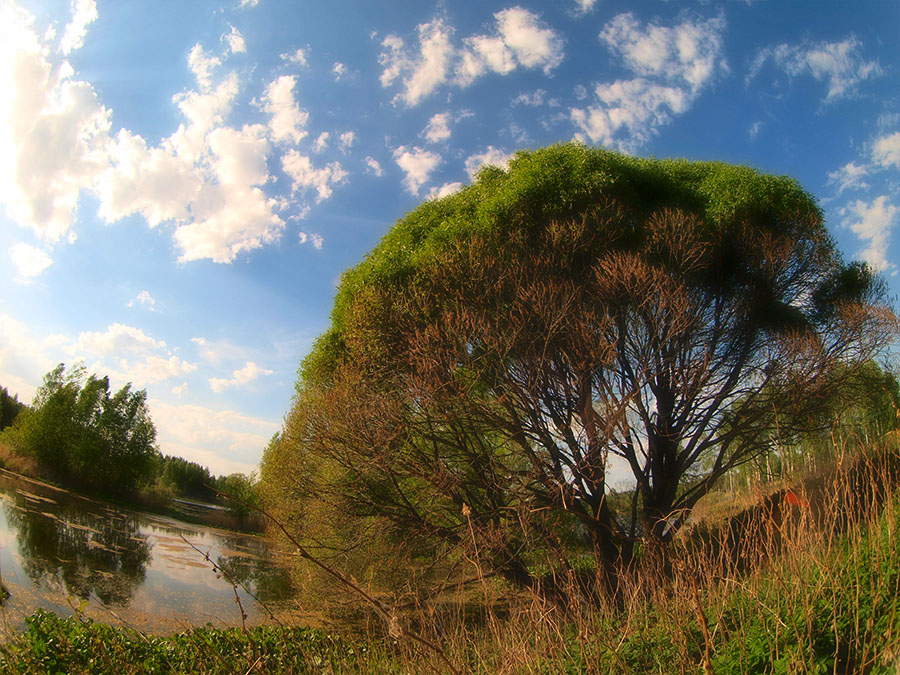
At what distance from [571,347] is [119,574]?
15.7 metres

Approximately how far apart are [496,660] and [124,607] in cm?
1141

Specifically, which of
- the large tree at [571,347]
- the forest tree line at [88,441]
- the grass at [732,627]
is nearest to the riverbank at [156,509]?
the forest tree line at [88,441]

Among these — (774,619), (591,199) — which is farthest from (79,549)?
(774,619)

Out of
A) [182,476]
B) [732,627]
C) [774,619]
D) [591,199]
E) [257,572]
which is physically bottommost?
[182,476]

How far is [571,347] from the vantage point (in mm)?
11578

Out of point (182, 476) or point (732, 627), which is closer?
point (732, 627)

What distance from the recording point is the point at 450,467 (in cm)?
1140

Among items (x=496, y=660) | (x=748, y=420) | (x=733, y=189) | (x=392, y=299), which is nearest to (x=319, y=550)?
(x=392, y=299)

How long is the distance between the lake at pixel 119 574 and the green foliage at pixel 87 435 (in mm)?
20289

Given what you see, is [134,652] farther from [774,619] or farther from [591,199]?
[591,199]

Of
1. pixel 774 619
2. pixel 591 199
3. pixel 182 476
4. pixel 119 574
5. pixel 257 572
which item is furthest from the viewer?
pixel 182 476

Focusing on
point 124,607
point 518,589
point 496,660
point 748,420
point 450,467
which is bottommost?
point 124,607

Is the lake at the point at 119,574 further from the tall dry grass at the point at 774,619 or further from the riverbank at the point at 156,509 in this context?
the riverbank at the point at 156,509

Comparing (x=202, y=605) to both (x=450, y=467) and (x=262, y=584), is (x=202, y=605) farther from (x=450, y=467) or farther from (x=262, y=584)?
(x=450, y=467)
